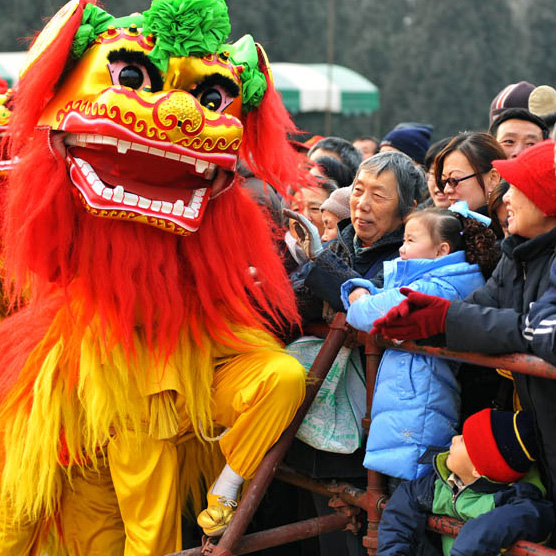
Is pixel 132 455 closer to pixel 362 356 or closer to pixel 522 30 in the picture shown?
pixel 362 356

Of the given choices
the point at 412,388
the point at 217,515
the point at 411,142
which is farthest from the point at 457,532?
the point at 411,142

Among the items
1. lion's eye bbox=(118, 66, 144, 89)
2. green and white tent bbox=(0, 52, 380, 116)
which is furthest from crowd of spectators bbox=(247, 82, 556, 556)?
green and white tent bbox=(0, 52, 380, 116)

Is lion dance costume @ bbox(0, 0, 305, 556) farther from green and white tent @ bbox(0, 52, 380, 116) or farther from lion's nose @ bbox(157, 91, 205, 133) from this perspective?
green and white tent @ bbox(0, 52, 380, 116)

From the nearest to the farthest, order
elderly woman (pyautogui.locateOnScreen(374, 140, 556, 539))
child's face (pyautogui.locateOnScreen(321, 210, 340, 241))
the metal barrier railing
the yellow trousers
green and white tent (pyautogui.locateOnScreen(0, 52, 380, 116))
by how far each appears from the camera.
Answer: elderly woman (pyautogui.locateOnScreen(374, 140, 556, 539)) < the metal barrier railing < the yellow trousers < child's face (pyautogui.locateOnScreen(321, 210, 340, 241)) < green and white tent (pyautogui.locateOnScreen(0, 52, 380, 116))

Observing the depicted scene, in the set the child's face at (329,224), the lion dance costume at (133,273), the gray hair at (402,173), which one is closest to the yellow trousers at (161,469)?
the lion dance costume at (133,273)

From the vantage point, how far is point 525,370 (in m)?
2.12

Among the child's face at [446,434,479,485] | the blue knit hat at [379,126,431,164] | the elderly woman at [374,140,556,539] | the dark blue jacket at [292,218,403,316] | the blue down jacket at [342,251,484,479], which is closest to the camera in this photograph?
the elderly woman at [374,140,556,539]

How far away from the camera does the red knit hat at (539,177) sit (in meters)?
2.22

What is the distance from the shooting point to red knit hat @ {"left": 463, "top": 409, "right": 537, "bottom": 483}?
2.26 metres

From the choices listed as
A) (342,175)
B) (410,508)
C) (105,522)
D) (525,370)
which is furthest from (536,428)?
(342,175)

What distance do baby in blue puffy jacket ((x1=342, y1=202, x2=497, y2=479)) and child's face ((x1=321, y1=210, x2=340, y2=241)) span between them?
847mm

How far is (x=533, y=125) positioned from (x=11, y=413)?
7.52ft

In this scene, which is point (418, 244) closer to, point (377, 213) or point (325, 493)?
point (377, 213)

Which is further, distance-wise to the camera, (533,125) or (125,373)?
(533,125)
